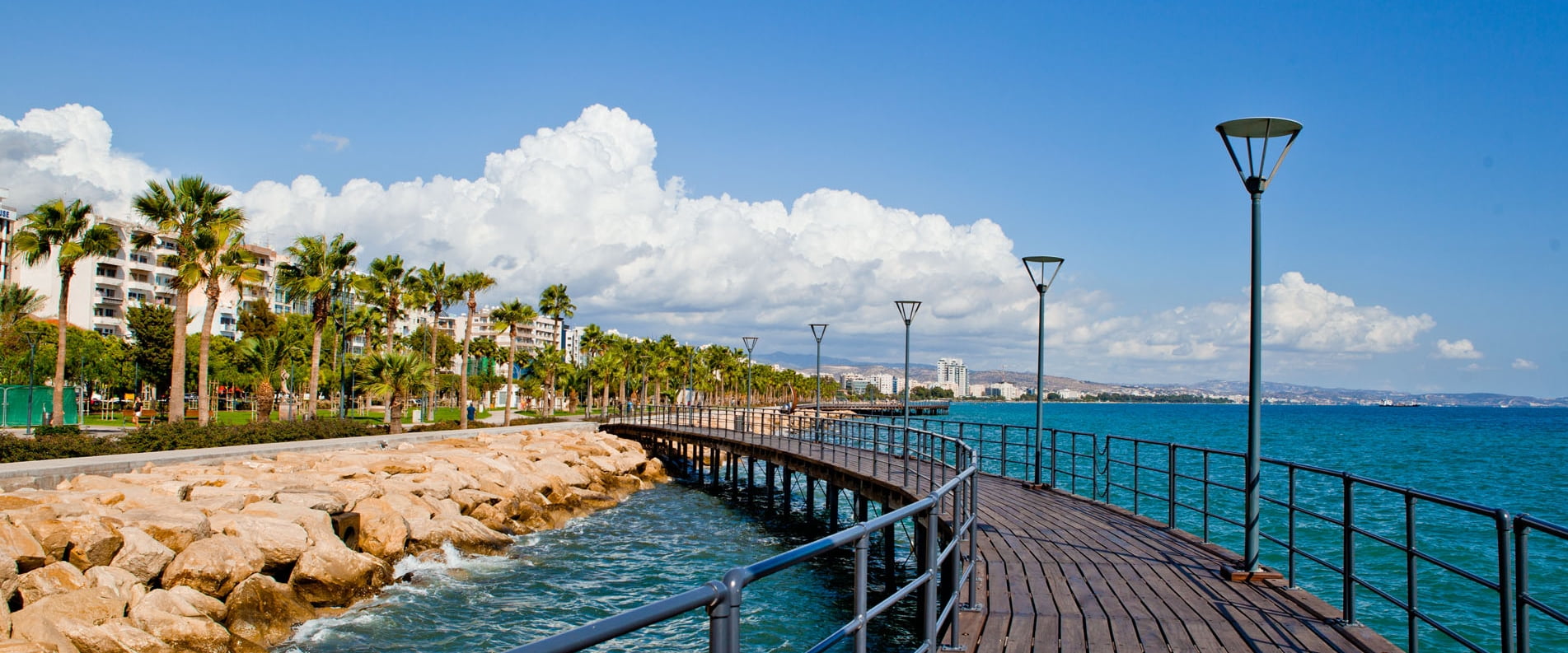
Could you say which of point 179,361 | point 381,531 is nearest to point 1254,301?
point 381,531

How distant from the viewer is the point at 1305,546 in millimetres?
21859

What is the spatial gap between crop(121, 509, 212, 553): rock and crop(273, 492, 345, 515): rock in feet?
7.79

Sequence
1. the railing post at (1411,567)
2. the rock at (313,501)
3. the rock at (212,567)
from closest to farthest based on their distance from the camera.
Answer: the railing post at (1411,567)
the rock at (212,567)
the rock at (313,501)

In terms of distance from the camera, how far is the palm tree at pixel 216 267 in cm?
2903

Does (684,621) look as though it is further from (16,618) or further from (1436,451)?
(1436,451)

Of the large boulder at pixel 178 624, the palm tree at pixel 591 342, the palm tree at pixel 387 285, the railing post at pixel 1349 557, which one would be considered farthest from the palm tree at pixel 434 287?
the railing post at pixel 1349 557

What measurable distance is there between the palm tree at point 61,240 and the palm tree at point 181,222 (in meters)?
3.68

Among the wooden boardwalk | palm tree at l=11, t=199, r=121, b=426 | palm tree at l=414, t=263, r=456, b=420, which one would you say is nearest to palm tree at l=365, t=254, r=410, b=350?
palm tree at l=414, t=263, r=456, b=420

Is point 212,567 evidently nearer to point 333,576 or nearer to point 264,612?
point 264,612

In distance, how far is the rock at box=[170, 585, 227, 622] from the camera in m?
12.2

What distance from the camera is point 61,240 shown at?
31375 millimetres

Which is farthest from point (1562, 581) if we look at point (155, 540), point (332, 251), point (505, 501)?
point (332, 251)

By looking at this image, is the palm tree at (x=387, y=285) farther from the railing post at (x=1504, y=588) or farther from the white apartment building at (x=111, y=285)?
the railing post at (x=1504, y=588)

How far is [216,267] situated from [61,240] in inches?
247
